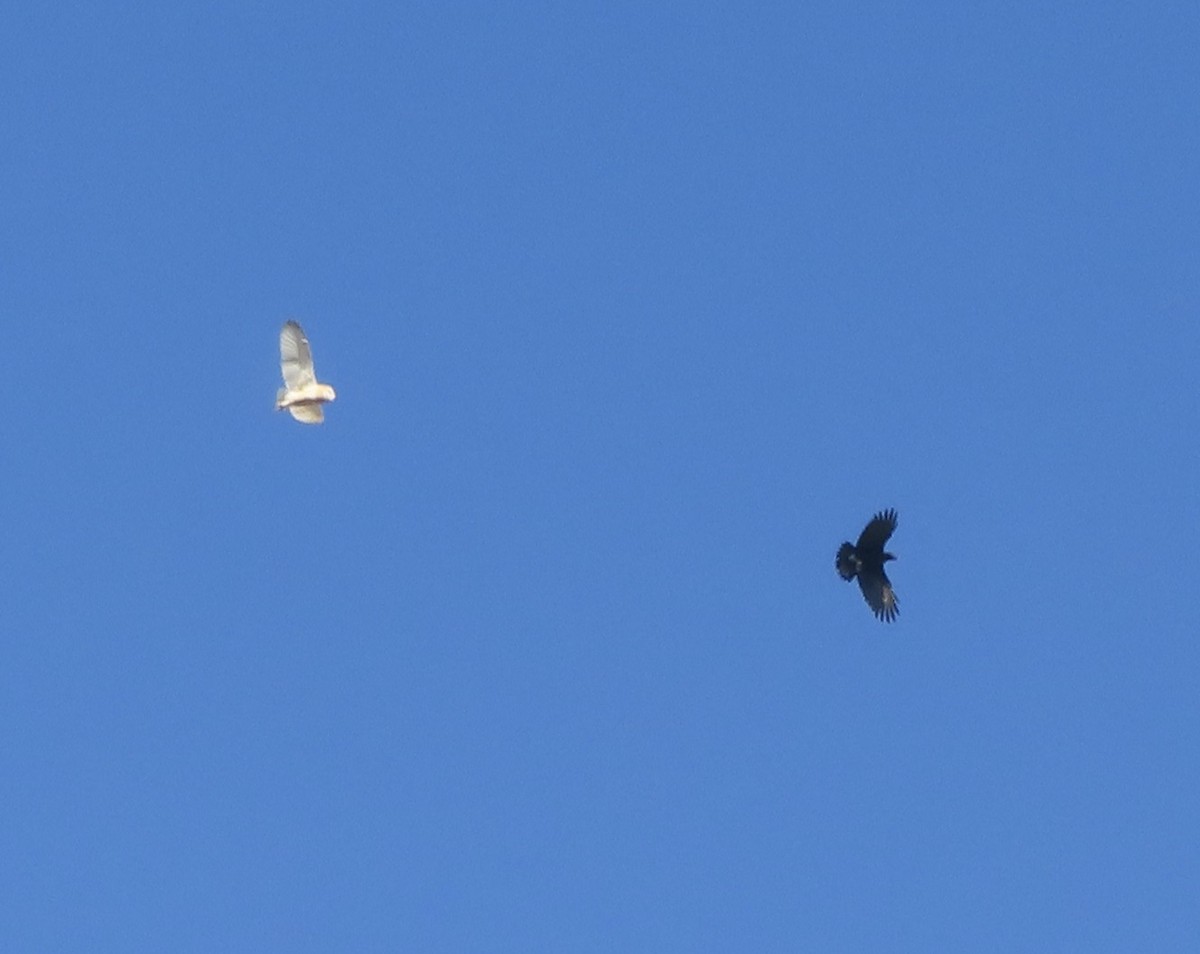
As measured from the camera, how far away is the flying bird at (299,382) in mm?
78688

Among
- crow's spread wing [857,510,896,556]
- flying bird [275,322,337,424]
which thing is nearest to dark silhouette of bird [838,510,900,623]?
crow's spread wing [857,510,896,556]

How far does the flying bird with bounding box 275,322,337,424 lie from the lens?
78688 millimetres

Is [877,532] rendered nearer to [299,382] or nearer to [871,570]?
[871,570]

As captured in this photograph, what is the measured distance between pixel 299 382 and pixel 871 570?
11.0 m

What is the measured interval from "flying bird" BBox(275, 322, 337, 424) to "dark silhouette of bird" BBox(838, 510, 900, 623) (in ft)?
32.2

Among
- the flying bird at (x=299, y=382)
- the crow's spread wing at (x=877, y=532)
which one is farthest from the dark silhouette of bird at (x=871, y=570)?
the flying bird at (x=299, y=382)

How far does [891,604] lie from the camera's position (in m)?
77.2

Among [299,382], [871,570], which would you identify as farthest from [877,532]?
[299,382]

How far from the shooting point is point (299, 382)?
78938mm

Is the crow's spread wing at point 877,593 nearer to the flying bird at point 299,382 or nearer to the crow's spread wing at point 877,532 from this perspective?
the crow's spread wing at point 877,532

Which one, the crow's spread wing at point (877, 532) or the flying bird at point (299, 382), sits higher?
the flying bird at point (299, 382)

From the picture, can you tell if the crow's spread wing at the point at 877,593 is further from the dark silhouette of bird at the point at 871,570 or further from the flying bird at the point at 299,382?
the flying bird at the point at 299,382

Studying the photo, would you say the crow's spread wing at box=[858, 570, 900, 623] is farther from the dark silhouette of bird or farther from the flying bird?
the flying bird

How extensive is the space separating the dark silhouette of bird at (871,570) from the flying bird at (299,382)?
982 centimetres
